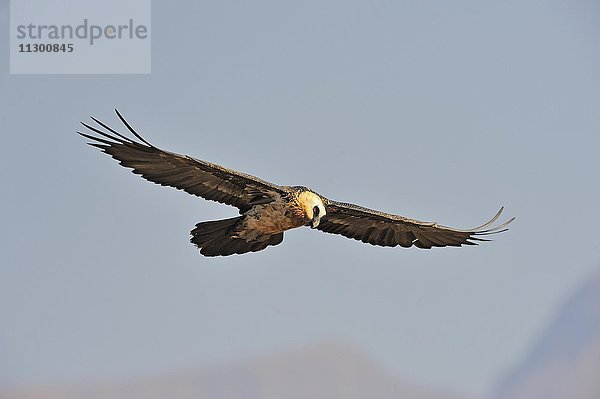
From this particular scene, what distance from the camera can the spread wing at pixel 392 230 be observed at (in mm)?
12711

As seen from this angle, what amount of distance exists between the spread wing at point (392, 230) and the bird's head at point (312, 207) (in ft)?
3.30

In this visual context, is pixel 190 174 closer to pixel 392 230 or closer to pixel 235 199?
pixel 235 199

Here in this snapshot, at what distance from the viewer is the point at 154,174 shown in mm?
11320

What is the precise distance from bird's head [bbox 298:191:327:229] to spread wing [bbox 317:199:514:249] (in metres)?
1.01

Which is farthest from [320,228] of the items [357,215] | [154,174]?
[154,174]

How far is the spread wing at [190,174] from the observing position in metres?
10.8

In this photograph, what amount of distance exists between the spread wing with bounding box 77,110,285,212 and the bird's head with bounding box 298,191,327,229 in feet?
0.76

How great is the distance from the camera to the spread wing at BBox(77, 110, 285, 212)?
10.8 metres

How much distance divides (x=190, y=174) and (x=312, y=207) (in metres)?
1.32

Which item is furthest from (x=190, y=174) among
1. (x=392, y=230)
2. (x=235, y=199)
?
(x=392, y=230)

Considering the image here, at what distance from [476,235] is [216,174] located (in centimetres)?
336

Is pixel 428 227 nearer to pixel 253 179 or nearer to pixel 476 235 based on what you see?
pixel 476 235

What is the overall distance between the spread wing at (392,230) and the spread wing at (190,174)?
1.18 meters

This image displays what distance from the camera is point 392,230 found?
43.0ft
